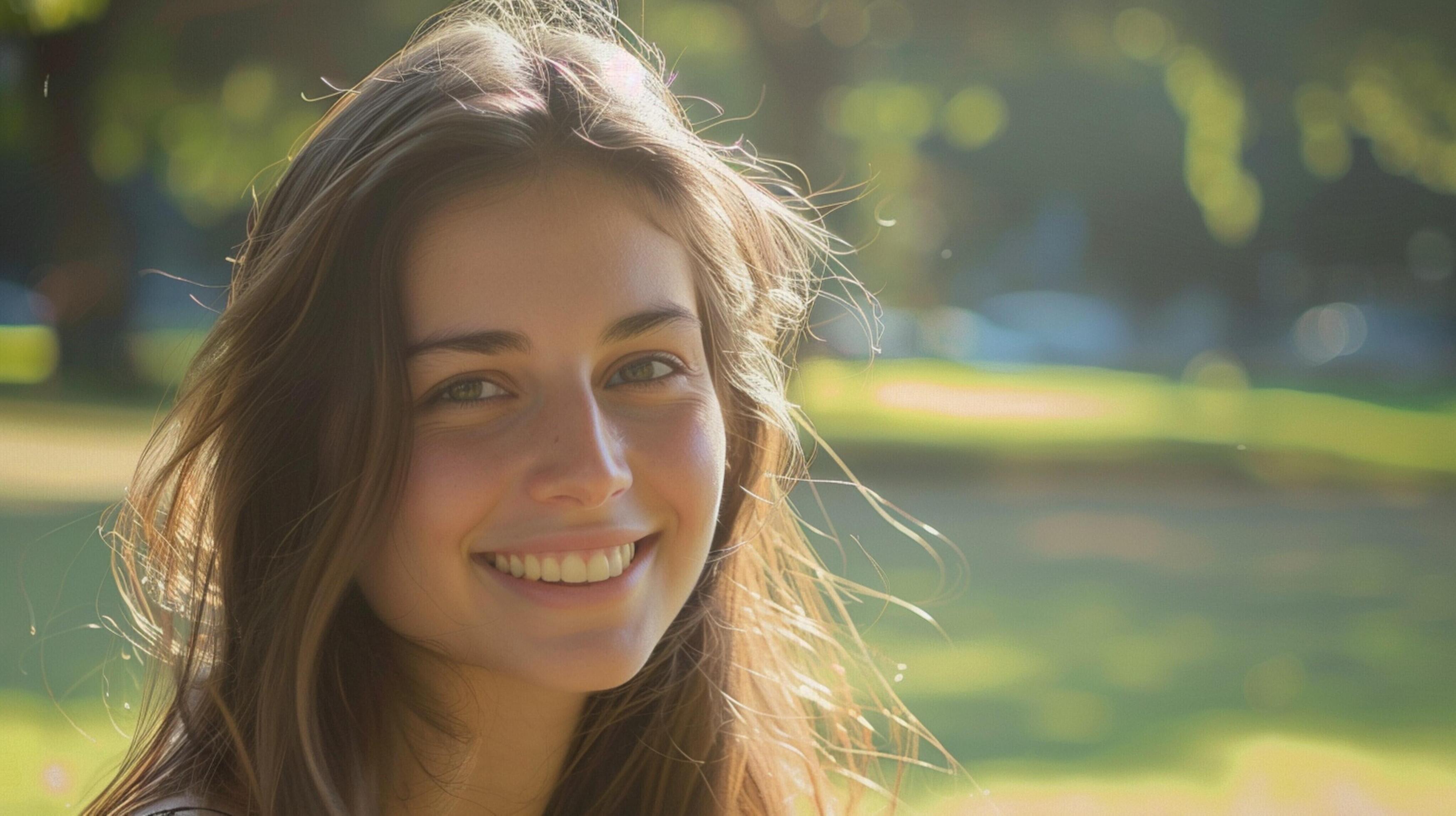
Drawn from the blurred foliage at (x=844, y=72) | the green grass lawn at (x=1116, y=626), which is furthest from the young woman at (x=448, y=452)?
the blurred foliage at (x=844, y=72)

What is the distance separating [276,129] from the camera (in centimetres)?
1293

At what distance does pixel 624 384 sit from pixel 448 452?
0.24m

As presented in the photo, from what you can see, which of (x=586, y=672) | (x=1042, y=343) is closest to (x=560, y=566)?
(x=586, y=672)

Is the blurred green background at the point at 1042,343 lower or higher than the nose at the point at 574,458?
higher

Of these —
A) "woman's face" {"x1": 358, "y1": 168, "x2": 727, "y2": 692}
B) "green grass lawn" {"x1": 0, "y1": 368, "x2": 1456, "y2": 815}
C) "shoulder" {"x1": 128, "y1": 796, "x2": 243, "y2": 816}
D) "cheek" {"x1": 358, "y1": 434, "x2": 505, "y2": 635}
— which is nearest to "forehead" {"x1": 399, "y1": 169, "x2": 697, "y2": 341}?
"woman's face" {"x1": 358, "y1": 168, "x2": 727, "y2": 692}

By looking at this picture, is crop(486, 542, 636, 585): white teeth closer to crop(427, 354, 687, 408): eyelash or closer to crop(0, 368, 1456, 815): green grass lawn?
crop(427, 354, 687, 408): eyelash

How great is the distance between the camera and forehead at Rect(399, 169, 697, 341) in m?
1.62

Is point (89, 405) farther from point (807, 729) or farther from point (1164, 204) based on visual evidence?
point (1164, 204)

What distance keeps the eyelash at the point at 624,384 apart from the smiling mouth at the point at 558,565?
181 mm

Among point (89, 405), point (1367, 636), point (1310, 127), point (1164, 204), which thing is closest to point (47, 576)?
point (89, 405)

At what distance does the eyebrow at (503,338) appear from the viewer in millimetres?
1614

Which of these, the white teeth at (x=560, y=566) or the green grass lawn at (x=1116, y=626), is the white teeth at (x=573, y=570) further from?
the green grass lawn at (x=1116, y=626)

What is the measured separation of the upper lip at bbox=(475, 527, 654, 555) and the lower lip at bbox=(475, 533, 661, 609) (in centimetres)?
3

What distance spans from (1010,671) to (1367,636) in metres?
2.11
